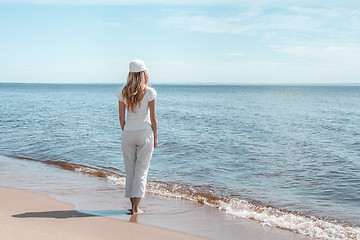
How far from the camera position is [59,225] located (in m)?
4.45

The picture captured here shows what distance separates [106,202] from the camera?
6016mm

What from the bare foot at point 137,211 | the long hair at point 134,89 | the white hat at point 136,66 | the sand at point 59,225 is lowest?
the bare foot at point 137,211

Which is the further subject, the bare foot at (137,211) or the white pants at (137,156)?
the bare foot at (137,211)

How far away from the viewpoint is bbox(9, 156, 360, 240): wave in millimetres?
5102

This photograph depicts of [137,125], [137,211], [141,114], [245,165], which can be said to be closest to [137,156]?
[137,125]

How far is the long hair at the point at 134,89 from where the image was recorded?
15.8ft

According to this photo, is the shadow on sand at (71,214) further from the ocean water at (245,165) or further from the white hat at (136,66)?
the white hat at (136,66)

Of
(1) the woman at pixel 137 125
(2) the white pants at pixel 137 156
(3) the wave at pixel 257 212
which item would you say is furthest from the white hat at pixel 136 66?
(3) the wave at pixel 257 212

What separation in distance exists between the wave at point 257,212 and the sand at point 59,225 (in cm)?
154

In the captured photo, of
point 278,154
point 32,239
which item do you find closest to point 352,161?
point 278,154

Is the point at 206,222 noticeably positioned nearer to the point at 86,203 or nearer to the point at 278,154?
the point at 86,203

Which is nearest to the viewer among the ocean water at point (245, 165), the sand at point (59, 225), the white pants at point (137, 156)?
the sand at point (59, 225)

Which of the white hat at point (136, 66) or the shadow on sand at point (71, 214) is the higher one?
the white hat at point (136, 66)

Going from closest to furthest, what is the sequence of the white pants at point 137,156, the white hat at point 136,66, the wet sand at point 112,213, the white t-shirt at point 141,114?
the wet sand at point 112,213, the white hat at point 136,66, the white t-shirt at point 141,114, the white pants at point 137,156
